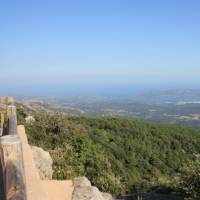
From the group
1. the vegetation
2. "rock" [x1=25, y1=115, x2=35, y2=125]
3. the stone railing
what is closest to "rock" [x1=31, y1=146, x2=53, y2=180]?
the vegetation

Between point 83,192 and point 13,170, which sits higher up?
point 13,170

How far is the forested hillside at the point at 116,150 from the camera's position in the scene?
1717cm

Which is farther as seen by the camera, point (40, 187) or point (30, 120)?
point (30, 120)

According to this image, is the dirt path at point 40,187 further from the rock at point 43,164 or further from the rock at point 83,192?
the rock at point 43,164

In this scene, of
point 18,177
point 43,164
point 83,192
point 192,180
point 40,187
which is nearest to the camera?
point 18,177

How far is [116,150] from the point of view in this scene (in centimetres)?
3034

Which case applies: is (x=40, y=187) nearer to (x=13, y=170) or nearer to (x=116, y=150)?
(x=13, y=170)

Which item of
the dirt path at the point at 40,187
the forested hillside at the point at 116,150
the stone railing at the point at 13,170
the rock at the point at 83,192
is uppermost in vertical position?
the stone railing at the point at 13,170

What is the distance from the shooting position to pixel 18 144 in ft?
13.5

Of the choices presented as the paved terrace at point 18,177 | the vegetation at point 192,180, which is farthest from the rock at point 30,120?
the vegetation at point 192,180

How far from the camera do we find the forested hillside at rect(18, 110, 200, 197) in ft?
56.3

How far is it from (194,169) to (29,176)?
8.06 metres

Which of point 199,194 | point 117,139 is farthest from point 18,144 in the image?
point 117,139

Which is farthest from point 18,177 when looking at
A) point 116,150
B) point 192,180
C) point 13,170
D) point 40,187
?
point 116,150
